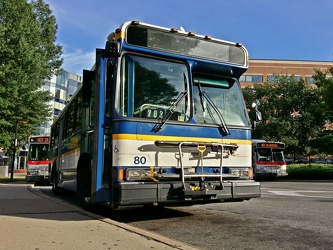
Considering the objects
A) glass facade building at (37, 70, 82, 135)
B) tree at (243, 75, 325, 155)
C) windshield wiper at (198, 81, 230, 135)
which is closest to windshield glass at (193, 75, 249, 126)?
windshield wiper at (198, 81, 230, 135)

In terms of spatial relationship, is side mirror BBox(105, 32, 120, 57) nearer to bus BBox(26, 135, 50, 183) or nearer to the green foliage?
bus BBox(26, 135, 50, 183)

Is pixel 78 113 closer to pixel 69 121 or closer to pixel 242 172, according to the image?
pixel 69 121

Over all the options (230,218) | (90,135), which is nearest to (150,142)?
(90,135)

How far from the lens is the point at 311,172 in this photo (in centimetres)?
2923

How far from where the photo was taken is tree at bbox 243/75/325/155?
46.1m

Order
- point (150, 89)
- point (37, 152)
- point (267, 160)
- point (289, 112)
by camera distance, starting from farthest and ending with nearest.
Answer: point (289, 112), point (267, 160), point (37, 152), point (150, 89)

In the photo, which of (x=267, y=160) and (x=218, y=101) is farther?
(x=267, y=160)

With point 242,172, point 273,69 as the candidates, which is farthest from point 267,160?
point 273,69

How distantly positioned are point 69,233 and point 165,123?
2.44 metres

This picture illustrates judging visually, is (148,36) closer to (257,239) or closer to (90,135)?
(90,135)

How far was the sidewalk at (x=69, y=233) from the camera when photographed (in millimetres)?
5035

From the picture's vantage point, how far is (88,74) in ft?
24.8

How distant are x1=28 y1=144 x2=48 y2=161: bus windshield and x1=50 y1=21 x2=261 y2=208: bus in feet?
51.9

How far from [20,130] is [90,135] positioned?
21.1m
